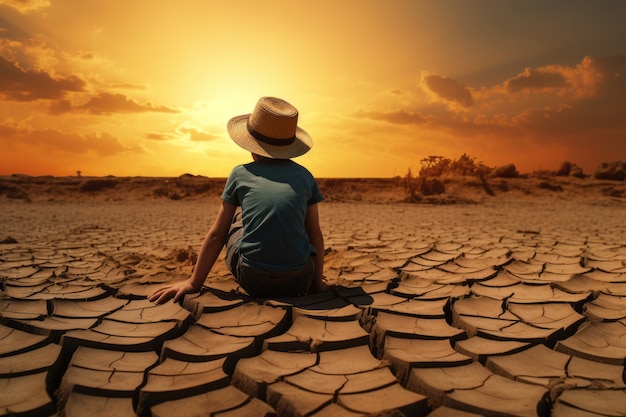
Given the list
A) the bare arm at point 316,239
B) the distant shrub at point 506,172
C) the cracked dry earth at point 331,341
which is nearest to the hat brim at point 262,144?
the bare arm at point 316,239

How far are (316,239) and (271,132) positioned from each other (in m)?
0.56

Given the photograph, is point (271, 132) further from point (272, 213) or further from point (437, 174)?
point (437, 174)

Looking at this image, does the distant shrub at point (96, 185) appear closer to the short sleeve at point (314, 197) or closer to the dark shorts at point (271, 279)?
the dark shorts at point (271, 279)

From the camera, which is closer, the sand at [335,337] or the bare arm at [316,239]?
the sand at [335,337]

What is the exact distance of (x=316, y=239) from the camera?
7.13 feet

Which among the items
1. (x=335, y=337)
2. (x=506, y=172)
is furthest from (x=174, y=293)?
(x=506, y=172)

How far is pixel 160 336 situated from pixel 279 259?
58 centimetres

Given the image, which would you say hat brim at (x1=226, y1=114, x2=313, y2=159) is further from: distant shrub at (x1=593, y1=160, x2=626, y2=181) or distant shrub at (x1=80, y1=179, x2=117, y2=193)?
distant shrub at (x1=593, y1=160, x2=626, y2=181)

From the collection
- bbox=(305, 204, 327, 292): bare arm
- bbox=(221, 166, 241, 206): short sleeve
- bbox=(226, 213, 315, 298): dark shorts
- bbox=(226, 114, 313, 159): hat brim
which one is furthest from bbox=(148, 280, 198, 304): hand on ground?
bbox=(226, 114, 313, 159): hat brim

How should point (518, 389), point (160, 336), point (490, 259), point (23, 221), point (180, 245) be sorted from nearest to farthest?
point (518, 389)
point (160, 336)
point (490, 259)
point (180, 245)
point (23, 221)

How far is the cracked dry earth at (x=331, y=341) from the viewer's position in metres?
1.23

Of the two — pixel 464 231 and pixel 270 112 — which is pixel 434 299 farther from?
pixel 464 231

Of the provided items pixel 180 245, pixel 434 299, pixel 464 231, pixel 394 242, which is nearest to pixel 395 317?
pixel 434 299

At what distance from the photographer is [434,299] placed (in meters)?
2.18
